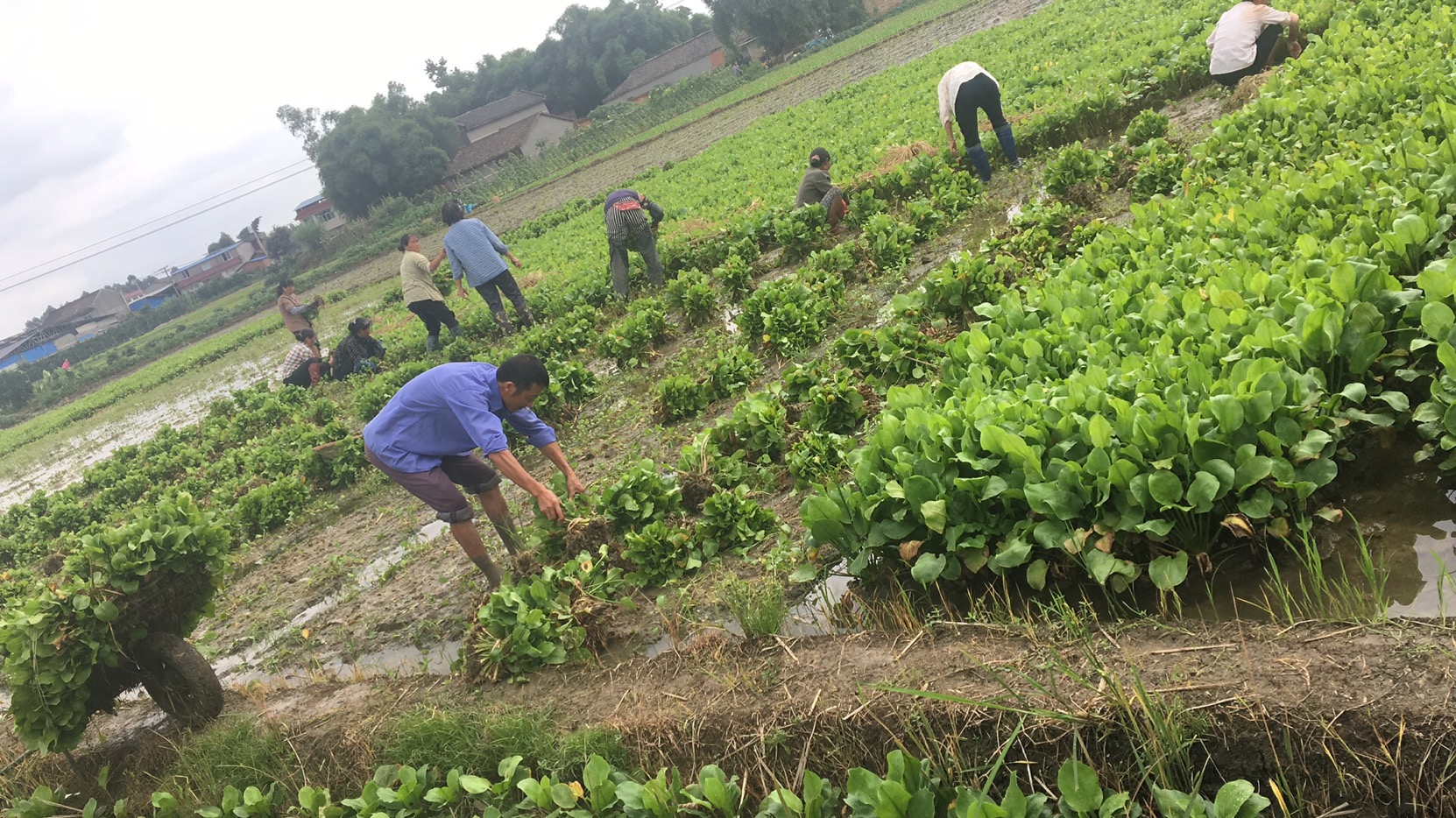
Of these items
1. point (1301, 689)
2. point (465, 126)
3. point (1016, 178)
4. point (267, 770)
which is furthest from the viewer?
point (465, 126)

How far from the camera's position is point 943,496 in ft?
12.2

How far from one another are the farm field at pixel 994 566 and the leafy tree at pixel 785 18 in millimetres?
49973

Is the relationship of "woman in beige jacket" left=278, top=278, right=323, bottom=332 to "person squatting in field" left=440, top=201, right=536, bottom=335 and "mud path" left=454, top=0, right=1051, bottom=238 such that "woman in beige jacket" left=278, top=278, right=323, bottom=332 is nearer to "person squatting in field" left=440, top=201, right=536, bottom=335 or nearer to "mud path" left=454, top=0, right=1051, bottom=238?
"person squatting in field" left=440, top=201, right=536, bottom=335

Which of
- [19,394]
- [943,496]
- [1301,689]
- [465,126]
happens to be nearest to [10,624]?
[943,496]

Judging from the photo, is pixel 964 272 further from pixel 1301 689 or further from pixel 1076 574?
pixel 1301 689

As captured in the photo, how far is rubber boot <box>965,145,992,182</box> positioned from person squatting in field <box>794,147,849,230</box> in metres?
1.94

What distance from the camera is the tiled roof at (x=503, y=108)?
66.1 metres

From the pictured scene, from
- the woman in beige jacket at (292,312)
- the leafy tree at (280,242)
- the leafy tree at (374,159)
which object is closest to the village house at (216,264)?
the leafy tree at (280,242)

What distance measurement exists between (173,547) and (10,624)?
900 mm

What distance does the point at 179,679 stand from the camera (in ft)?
18.2

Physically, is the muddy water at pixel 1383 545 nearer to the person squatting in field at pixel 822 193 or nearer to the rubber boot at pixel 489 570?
the rubber boot at pixel 489 570

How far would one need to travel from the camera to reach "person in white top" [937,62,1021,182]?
9.84 m

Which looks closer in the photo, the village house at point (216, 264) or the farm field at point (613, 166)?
the farm field at point (613, 166)

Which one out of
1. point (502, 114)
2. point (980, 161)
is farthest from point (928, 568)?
point (502, 114)
